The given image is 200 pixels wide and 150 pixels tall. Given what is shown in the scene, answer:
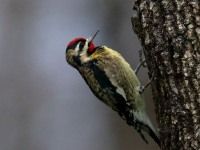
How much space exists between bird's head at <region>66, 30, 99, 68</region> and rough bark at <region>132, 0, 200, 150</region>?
1.56 meters

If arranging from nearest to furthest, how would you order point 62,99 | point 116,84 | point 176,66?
point 176,66, point 116,84, point 62,99

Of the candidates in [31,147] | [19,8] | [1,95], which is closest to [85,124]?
[31,147]

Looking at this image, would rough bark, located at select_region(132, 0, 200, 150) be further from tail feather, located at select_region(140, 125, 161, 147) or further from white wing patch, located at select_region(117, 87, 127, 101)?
white wing patch, located at select_region(117, 87, 127, 101)

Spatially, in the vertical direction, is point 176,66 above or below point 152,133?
above

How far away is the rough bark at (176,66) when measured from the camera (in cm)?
373

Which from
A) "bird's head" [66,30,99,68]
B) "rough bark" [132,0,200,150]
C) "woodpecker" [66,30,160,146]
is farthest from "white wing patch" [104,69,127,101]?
"rough bark" [132,0,200,150]

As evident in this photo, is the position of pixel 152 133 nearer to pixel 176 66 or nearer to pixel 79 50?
pixel 79 50

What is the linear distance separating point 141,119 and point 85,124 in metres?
5.12

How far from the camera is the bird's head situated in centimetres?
549

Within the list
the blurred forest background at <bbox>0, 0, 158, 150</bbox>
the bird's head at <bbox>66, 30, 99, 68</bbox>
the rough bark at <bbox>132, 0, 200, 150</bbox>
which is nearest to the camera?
the rough bark at <bbox>132, 0, 200, 150</bbox>

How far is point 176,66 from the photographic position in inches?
149

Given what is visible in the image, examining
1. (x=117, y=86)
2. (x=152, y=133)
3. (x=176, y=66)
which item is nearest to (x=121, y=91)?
(x=117, y=86)

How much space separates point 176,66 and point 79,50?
1.83 meters

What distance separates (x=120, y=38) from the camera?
10.2 meters
